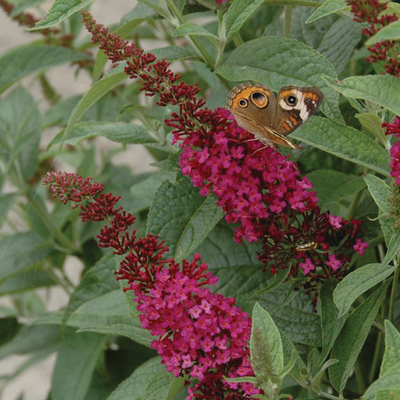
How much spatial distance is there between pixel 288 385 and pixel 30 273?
2.09 ft

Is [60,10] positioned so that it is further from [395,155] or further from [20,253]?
[20,253]

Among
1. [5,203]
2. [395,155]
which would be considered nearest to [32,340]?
[5,203]

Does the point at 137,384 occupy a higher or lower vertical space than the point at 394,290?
lower

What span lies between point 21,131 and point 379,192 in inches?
38.7

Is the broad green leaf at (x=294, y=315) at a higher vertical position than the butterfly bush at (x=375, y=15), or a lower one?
lower

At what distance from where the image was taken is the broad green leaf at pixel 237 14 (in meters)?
0.97

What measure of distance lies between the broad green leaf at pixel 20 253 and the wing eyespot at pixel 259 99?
2.52 feet

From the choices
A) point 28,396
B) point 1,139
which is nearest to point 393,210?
point 1,139

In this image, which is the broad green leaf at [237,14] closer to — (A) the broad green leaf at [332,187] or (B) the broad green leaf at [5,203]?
(A) the broad green leaf at [332,187]

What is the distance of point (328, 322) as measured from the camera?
37.4 inches

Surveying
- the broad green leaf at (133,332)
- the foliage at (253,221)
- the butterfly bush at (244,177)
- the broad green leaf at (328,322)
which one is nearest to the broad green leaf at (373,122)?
the foliage at (253,221)

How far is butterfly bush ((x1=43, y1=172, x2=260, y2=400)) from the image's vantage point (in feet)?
2.88

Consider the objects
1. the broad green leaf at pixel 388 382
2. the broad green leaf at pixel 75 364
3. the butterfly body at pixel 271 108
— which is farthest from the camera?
the broad green leaf at pixel 75 364

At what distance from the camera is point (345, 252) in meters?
1.04
